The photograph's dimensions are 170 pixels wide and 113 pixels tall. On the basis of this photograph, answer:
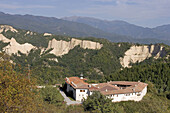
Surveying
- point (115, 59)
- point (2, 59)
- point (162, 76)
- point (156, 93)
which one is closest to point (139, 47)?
point (115, 59)

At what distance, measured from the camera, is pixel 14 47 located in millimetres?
100562

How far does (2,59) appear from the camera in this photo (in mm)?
14656

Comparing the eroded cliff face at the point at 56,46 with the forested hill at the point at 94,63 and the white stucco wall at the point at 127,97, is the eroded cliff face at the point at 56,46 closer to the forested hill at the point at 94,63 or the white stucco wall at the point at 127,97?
the forested hill at the point at 94,63

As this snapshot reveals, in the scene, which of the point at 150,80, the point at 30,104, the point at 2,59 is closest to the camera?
the point at 30,104

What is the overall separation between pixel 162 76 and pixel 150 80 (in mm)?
3675

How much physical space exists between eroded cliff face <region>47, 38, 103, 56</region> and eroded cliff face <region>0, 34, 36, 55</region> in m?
12.4

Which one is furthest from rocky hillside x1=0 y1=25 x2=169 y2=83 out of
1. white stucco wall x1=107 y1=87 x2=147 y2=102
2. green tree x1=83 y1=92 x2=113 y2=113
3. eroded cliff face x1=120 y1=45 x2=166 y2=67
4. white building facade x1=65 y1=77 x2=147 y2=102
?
green tree x1=83 y1=92 x2=113 y2=113

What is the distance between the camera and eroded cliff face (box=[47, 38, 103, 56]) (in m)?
103

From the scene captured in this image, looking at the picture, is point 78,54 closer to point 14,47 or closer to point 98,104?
point 14,47

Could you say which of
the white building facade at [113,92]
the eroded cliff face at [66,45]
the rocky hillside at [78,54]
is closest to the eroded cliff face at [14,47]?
the rocky hillside at [78,54]

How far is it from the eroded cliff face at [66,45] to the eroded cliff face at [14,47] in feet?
40.6

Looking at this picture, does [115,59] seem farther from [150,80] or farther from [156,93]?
[156,93]

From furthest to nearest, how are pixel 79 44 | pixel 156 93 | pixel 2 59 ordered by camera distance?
pixel 79 44
pixel 156 93
pixel 2 59

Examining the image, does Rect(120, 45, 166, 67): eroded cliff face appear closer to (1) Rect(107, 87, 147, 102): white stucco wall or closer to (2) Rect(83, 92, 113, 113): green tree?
(1) Rect(107, 87, 147, 102): white stucco wall
